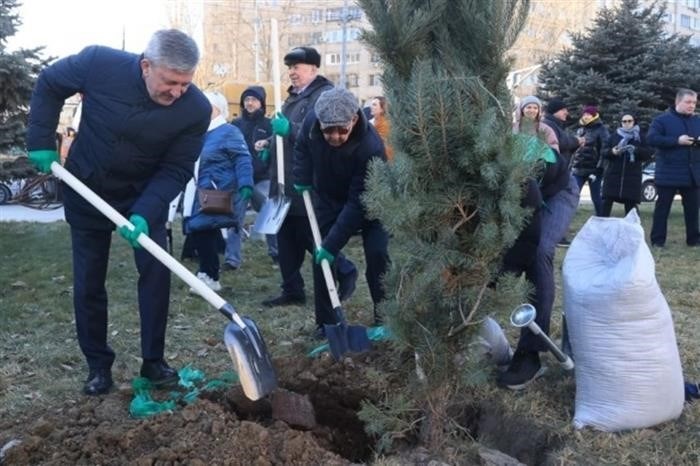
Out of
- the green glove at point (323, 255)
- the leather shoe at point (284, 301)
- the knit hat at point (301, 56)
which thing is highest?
the knit hat at point (301, 56)

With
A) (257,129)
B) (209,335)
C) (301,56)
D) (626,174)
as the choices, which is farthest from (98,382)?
(626,174)

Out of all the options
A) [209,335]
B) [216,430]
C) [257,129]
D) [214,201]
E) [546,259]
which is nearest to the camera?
[216,430]

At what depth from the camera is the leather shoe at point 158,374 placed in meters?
4.09

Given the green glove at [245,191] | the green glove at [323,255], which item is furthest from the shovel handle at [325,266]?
the green glove at [245,191]

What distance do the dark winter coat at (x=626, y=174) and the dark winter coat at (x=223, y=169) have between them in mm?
5387

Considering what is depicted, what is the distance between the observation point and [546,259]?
3.99 metres

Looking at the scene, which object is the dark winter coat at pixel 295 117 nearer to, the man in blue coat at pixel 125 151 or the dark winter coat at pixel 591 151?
the man in blue coat at pixel 125 151

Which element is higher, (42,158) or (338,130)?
(338,130)

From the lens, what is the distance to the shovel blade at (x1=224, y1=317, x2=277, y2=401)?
348 centimetres

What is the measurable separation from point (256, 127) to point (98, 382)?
495 cm

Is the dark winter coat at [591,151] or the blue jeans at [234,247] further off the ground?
the dark winter coat at [591,151]

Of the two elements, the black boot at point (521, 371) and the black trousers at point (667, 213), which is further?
the black trousers at point (667, 213)

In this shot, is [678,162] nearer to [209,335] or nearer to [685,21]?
[209,335]

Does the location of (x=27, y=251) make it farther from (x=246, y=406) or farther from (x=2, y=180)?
(x=246, y=406)
